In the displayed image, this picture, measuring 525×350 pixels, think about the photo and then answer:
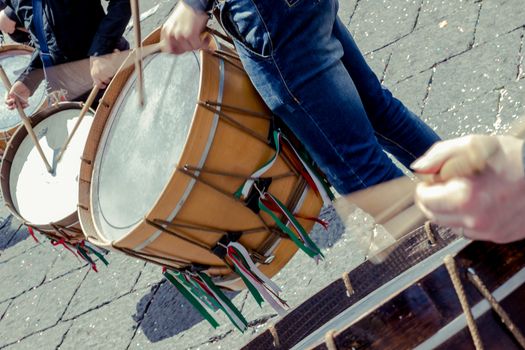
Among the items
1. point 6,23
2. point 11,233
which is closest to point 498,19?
point 6,23

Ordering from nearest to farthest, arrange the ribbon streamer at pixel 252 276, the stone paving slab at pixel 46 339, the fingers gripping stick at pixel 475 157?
1. the fingers gripping stick at pixel 475 157
2. the ribbon streamer at pixel 252 276
3. the stone paving slab at pixel 46 339

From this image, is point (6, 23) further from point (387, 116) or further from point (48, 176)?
point (387, 116)

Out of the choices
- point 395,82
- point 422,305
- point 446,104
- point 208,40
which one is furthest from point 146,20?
point 422,305

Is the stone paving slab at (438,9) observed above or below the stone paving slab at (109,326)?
above

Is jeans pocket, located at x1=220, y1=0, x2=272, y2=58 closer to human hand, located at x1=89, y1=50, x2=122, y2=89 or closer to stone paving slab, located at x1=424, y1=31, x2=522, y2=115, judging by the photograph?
human hand, located at x1=89, y1=50, x2=122, y2=89

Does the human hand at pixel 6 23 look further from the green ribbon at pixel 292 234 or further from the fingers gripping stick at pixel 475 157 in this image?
the fingers gripping stick at pixel 475 157

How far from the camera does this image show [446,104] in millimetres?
2336

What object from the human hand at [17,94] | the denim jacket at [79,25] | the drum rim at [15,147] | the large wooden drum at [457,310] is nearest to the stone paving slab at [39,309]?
the drum rim at [15,147]

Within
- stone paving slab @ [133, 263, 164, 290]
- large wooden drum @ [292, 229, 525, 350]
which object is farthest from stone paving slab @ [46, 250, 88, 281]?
large wooden drum @ [292, 229, 525, 350]

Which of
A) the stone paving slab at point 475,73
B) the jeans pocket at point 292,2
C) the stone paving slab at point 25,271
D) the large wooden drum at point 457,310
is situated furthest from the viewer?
the stone paving slab at point 25,271

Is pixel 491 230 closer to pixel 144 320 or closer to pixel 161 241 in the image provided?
pixel 161 241

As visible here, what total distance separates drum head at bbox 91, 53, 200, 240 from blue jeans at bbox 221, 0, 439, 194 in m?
0.18

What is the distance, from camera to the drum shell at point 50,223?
2.13m

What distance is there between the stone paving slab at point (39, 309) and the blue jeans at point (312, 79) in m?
1.73
